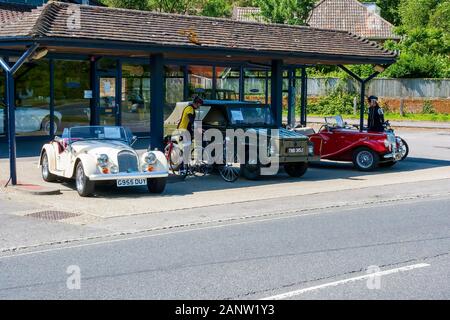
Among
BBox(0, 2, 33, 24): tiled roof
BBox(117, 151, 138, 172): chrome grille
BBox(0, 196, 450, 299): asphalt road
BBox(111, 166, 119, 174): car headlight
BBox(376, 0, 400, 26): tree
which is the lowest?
BBox(0, 196, 450, 299): asphalt road

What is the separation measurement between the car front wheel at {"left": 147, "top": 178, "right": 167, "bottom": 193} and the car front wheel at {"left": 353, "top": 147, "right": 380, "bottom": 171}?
6.80 meters

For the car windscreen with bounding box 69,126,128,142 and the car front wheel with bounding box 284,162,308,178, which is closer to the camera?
the car windscreen with bounding box 69,126,128,142

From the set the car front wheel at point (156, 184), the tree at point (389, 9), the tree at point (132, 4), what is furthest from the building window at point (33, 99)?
the tree at point (389, 9)

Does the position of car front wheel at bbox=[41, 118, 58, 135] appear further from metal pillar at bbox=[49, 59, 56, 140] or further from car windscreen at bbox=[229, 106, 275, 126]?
car windscreen at bbox=[229, 106, 275, 126]

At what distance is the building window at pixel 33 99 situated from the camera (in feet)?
76.0

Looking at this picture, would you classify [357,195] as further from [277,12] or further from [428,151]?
[277,12]

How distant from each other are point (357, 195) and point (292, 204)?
6.19 ft

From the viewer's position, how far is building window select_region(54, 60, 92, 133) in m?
24.1

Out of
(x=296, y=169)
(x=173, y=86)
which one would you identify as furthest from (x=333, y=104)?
(x=296, y=169)

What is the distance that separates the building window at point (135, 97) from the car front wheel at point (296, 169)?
9770mm

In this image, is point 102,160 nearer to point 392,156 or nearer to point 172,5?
point 392,156

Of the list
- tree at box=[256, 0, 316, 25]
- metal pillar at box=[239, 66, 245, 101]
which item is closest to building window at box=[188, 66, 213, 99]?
metal pillar at box=[239, 66, 245, 101]

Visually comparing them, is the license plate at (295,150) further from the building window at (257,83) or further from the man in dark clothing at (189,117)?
the building window at (257,83)

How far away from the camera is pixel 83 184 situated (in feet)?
45.3
